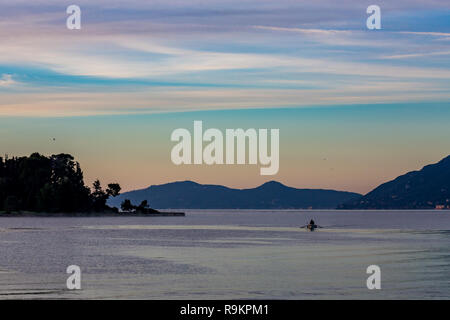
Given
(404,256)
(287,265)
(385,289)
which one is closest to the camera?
(385,289)

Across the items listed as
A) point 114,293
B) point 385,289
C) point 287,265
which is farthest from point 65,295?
point 287,265

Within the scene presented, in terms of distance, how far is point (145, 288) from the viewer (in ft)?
186

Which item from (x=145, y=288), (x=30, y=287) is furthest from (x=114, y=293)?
(x=30, y=287)

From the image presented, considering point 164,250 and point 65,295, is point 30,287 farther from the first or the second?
point 164,250

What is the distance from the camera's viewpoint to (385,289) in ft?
185
